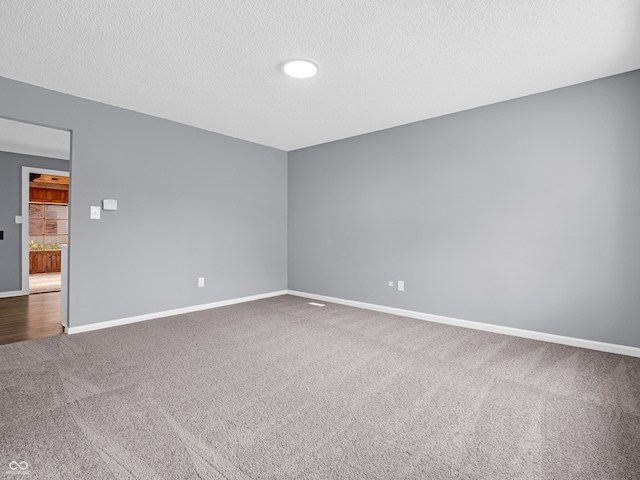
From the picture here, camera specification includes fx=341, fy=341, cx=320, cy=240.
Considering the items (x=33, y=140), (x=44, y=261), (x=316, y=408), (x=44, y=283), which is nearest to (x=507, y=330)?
(x=316, y=408)

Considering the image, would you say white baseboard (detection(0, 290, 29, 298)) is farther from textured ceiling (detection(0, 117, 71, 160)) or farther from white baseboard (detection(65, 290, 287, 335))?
white baseboard (detection(65, 290, 287, 335))

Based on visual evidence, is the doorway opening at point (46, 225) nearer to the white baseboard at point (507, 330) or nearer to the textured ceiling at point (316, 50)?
the textured ceiling at point (316, 50)

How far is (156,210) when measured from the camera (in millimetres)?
4160

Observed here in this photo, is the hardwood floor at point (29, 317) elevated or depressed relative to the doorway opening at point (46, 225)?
depressed

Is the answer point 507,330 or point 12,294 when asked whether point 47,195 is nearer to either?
point 12,294

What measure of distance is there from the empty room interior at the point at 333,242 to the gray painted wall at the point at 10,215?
5 centimetres

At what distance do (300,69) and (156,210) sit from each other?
2.49 metres

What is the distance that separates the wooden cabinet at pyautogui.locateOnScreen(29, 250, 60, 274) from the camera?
8609mm

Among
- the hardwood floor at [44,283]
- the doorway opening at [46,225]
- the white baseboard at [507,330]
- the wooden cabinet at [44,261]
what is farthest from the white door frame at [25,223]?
the white baseboard at [507,330]

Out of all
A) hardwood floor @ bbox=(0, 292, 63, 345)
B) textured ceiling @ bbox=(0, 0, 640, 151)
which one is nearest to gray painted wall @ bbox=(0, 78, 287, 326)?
textured ceiling @ bbox=(0, 0, 640, 151)

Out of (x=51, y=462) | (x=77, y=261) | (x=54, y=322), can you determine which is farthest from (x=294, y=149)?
(x=51, y=462)

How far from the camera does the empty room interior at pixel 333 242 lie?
5.92 feet

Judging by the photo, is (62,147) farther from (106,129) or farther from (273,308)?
(273,308)

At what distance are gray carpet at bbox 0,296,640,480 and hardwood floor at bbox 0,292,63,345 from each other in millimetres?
452
